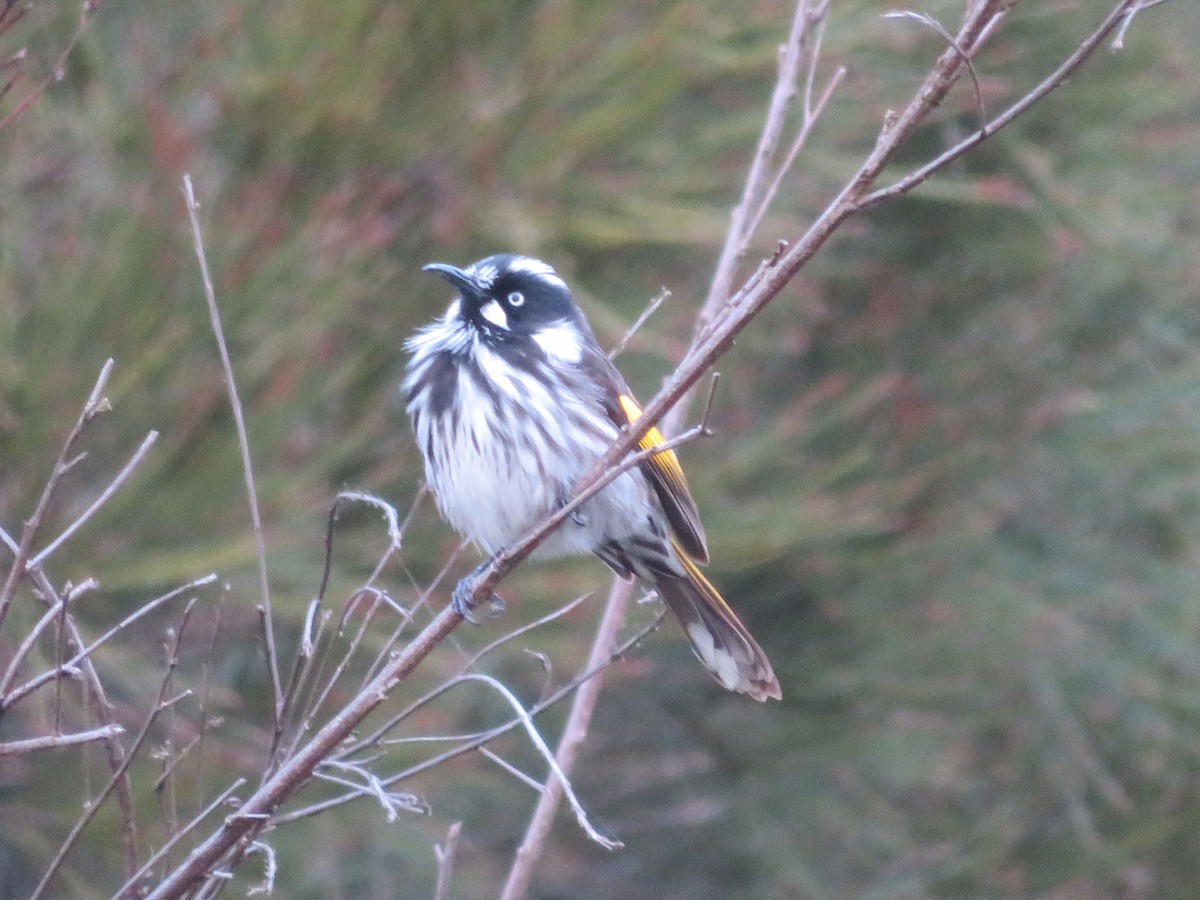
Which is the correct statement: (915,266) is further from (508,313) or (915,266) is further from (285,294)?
(508,313)

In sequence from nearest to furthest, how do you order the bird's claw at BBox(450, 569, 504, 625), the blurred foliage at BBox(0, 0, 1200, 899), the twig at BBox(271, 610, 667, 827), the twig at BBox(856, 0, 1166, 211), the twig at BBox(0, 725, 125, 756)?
the twig at BBox(0, 725, 125, 756)
the twig at BBox(856, 0, 1166, 211)
the twig at BBox(271, 610, 667, 827)
the bird's claw at BBox(450, 569, 504, 625)
the blurred foliage at BBox(0, 0, 1200, 899)

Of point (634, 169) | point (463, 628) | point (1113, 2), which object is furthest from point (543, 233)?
point (1113, 2)

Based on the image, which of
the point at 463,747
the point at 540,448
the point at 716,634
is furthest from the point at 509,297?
the point at 463,747

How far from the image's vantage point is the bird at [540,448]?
3348mm

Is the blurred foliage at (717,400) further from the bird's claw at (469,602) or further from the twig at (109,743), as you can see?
the twig at (109,743)

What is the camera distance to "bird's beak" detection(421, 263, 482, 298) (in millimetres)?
3434

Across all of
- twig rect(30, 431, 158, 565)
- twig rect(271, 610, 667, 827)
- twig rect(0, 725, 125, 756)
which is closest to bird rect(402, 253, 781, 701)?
twig rect(271, 610, 667, 827)

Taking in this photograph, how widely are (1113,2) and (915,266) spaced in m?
1.33

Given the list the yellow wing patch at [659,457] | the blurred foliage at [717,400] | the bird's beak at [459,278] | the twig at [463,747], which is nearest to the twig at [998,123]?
the twig at [463,747]

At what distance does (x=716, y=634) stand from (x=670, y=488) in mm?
350

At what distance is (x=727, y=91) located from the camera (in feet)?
19.6

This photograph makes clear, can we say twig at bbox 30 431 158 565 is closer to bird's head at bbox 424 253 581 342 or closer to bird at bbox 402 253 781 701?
bird at bbox 402 253 781 701

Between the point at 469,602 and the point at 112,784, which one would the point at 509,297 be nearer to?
the point at 469,602

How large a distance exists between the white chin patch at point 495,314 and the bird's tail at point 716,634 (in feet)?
1.99
